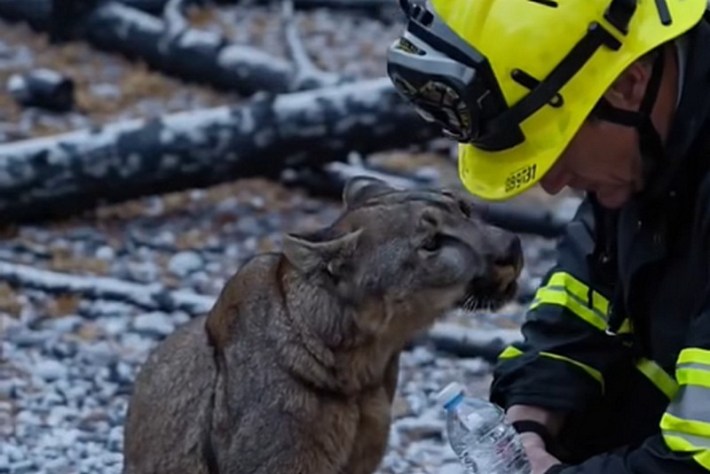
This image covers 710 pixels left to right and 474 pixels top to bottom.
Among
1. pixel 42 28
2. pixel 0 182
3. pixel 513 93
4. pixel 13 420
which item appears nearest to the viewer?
pixel 513 93

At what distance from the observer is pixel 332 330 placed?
4406 mm

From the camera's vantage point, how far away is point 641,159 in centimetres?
382

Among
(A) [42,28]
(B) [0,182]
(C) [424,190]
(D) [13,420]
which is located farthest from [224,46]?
(C) [424,190]

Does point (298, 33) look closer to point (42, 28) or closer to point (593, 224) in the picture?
point (42, 28)

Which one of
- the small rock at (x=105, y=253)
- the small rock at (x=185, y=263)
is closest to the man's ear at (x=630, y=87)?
the small rock at (x=185, y=263)

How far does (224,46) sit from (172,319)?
336 centimetres

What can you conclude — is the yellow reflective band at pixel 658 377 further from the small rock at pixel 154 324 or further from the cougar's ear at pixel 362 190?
the small rock at pixel 154 324

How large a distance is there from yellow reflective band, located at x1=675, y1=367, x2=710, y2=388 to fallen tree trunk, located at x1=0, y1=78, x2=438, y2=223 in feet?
14.6

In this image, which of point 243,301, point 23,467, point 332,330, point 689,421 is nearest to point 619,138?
point 689,421

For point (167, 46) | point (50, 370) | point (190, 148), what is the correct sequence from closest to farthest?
1. point (50, 370)
2. point (190, 148)
3. point (167, 46)

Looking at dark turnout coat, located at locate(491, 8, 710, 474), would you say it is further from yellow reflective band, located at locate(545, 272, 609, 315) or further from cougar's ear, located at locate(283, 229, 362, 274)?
cougar's ear, located at locate(283, 229, 362, 274)

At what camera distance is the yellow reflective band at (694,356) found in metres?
3.63

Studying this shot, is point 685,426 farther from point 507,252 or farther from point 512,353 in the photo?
point 512,353

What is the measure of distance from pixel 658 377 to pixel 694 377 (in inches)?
24.6
